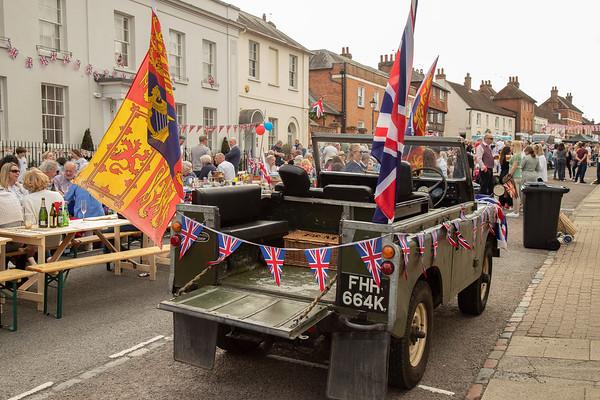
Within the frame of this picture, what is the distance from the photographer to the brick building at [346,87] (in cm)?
3838

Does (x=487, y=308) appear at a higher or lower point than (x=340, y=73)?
lower

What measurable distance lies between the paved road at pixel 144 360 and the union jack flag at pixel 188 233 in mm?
1019

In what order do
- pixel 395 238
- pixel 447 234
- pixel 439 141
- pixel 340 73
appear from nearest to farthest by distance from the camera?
pixel 395 238 < pixel 447 234 < pixel 439 141 < pixel 340 73

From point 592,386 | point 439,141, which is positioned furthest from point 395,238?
point 439,141

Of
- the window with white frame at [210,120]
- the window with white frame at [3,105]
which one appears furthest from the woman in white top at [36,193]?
the window with white frame at [210,120]

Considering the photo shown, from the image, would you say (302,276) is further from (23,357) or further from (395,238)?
(23,357)

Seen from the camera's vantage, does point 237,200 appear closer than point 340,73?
Yes

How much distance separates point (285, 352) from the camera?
523cm

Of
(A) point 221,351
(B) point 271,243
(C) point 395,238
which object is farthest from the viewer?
(B) point 271,243

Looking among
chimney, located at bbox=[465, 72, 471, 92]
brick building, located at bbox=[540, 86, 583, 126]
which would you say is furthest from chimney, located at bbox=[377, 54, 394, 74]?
brick building, located at bbox=[540, 86, 583, 126]

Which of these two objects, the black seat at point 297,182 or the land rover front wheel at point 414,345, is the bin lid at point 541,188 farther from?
the land rover front wheel at point 414,345

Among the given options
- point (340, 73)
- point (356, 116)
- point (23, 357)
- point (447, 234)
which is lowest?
point (23, 357)

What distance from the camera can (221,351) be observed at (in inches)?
212

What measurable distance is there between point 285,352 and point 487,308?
2992 mm
